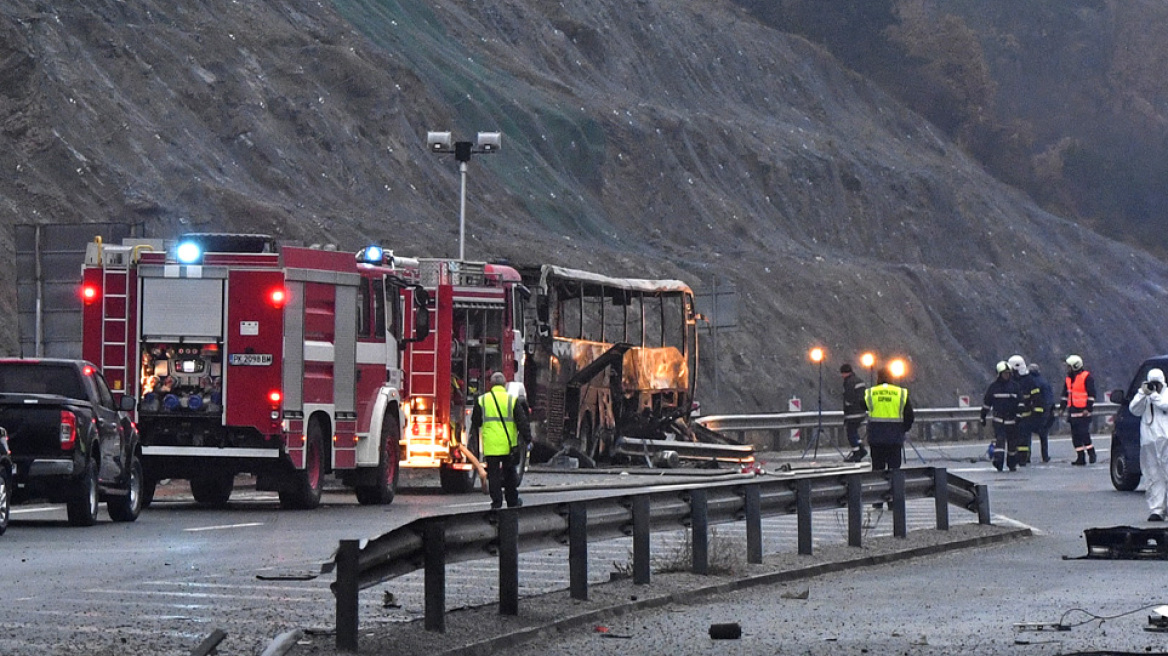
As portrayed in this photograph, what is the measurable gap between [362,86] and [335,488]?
101 ft

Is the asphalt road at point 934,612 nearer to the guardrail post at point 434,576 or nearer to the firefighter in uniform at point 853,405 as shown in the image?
the guardrail post at point 434,576

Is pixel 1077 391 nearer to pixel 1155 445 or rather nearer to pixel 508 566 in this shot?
pixel 1155 445

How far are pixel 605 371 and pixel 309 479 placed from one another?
13835 mm

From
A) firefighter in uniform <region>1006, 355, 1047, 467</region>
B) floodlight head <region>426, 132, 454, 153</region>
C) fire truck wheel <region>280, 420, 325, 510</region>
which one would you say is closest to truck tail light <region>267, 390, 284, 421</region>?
fire truck wheel <region>280, 420, 325, 510</region>

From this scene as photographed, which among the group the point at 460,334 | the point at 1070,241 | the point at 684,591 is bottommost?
the point at 684,591

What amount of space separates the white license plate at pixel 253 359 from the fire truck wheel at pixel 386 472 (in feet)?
7.35

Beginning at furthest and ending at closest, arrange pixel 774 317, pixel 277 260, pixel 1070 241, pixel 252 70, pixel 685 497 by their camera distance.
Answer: pixel 1070 241 < pixel 774 317 < pixel 252 70 < pixel 277 260 < pixel 685 497

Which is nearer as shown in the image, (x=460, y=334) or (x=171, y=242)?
(x=171, y=242)

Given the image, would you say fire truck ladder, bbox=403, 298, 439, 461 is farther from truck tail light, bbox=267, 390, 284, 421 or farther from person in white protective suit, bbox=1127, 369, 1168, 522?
person in white protective suit, bbox=1127, 369, 1168, 522

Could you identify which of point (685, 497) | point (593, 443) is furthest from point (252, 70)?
point (685, 497)

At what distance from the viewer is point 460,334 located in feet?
98.7

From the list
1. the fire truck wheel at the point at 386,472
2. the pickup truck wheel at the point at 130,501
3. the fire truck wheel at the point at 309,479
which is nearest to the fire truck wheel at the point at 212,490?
the fire truck wheel at the point at 309,479

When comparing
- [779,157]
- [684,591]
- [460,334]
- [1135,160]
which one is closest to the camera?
[684,591]

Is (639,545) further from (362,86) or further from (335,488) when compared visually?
(362,86)
